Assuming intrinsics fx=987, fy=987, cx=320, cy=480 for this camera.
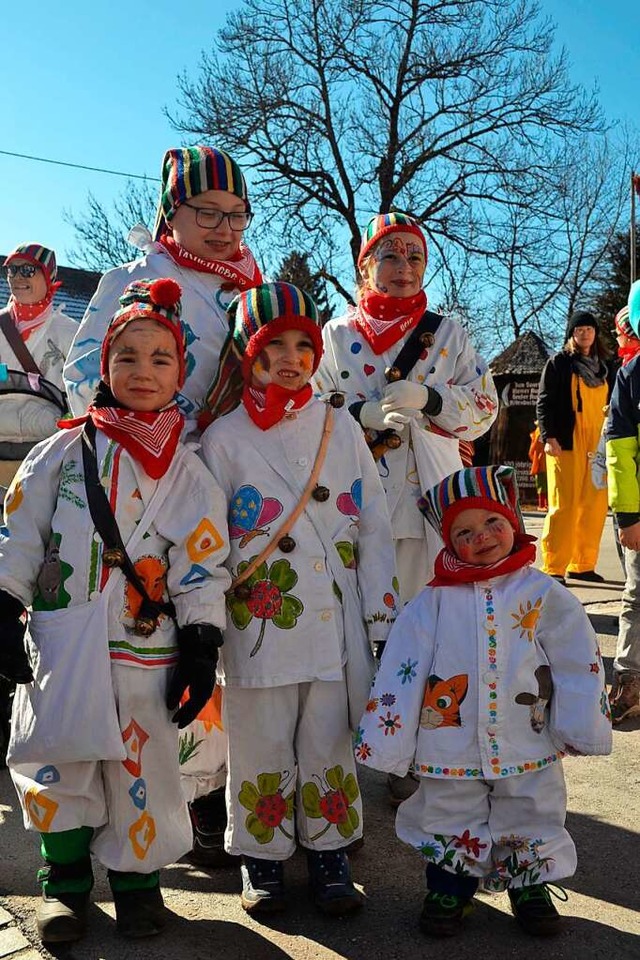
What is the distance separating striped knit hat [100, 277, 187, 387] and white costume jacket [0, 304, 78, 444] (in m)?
1.53

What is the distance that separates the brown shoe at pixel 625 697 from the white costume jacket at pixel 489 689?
1.74 metres

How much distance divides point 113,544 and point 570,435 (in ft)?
18.1

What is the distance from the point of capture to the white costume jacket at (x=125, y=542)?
254 centimetres

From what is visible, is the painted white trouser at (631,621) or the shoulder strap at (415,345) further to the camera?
the painted white trouser at (631,621)

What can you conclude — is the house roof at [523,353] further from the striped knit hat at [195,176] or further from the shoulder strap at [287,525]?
the shoulder strap at [287,525]

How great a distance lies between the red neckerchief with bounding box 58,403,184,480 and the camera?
8.58ft

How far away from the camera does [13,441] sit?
4188mm

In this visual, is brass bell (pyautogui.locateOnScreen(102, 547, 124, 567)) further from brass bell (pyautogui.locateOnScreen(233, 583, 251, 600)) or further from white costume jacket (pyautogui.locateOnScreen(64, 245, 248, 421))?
white costume jacket (pyautogui.locateOnScreen(64, 245, 248, 421))

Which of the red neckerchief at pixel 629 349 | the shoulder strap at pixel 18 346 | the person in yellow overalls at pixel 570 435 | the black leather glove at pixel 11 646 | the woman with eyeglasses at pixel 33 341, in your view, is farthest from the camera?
the person in yellow overalls at pixel 570 435

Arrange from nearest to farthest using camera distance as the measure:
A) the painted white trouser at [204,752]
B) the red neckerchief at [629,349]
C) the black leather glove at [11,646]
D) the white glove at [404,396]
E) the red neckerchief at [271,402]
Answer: the black leather glove at [11,646] < the red neckerchief at [271,402] < the painted white trouser at [204,752] < the white glove at [404,396] < the red neckerchief at [629,349]

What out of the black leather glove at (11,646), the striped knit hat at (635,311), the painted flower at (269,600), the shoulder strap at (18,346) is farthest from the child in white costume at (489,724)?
the shoulder strap at (18,346)

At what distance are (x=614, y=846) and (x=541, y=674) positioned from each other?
2.77ft

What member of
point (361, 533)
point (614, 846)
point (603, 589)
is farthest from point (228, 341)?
point (603, 589)

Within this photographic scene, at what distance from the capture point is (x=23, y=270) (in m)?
5.17
